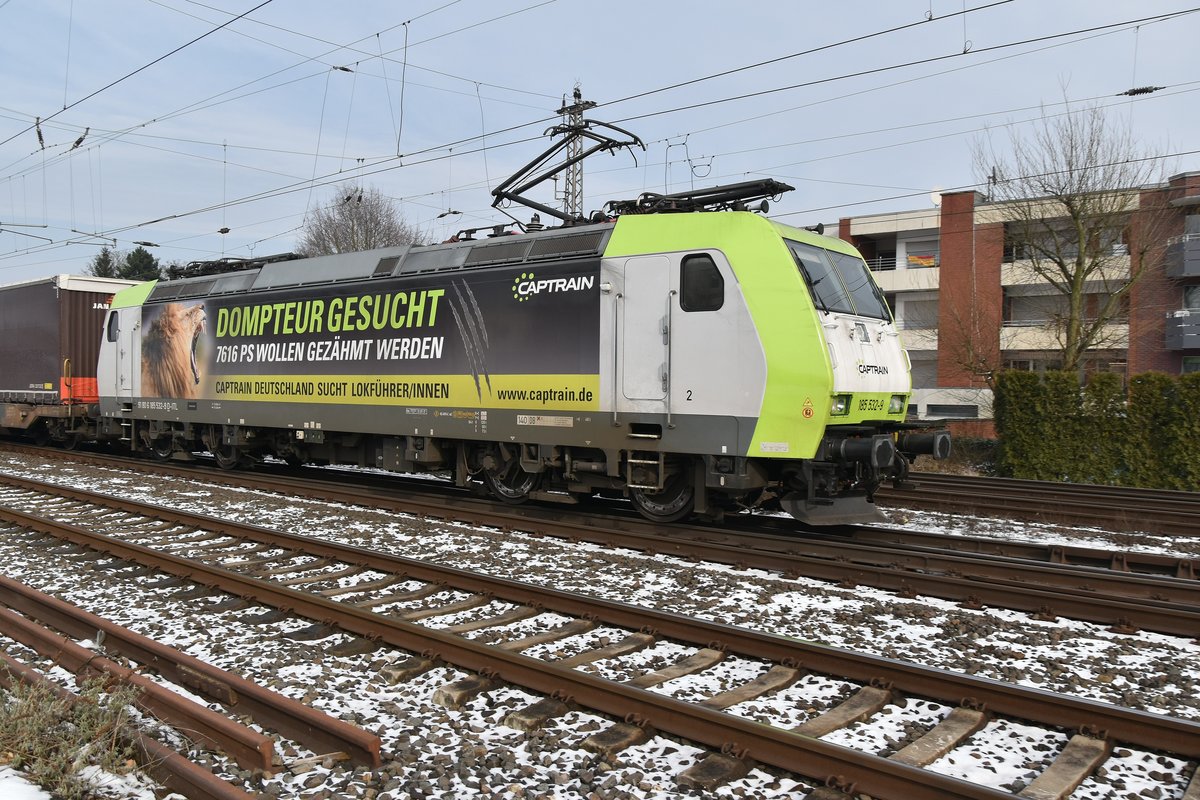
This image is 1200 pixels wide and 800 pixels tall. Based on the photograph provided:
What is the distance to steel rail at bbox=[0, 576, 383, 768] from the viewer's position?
4.13 m

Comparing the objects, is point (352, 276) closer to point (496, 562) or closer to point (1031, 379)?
point (496, 562)

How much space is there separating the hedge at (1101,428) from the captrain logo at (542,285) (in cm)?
1127

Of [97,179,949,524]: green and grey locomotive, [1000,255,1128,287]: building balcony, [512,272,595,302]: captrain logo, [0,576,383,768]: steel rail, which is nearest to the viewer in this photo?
[0,576,383,768]: steel rail

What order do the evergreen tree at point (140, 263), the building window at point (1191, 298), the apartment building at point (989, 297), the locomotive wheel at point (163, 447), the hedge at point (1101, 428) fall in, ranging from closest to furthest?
the hedge at point (1101, 428), the locomotive wheel at point (163, 447), the apartment building at point (989, 297), the building window at point (1191, 298), the evergreen tree at point (140, 263)

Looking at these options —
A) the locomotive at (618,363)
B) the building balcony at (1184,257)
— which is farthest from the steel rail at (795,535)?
the building balcony at (1184,257)

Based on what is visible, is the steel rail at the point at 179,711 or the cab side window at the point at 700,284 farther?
the cab side window at the point at 700,284

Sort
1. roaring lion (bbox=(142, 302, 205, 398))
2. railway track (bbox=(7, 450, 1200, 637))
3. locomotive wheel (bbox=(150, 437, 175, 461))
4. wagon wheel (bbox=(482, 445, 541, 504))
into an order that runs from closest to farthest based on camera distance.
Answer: railway track (bbox=(7, 450, 1200, 637)) → wagon wheel (bbox=(482, 445, 541, 504)) → roaring lion (bbox=(142, 302, 205, 398)) → locomotive wheel (bbox=(150, 437, 175, 461))

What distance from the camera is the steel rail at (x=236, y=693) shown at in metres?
4.13

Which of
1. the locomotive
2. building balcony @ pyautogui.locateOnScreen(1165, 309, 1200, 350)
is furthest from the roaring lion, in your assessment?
building balcony @ pyautogui.locateOnScreen(1165, 309, 1200, 350)

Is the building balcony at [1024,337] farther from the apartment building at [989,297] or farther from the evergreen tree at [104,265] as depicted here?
the evergreen tree at [104,265]

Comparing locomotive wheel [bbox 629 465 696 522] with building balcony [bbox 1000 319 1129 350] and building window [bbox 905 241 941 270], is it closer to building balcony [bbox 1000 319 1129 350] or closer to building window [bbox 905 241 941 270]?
building balcony [bbox 1000 319 1129 350]

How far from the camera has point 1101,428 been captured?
53.2 ft

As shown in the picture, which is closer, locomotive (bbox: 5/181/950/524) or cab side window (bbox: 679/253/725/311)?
locomotive (bbox: 5/181/950/524)

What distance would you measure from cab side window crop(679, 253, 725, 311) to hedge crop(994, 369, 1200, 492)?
10.9 metres
